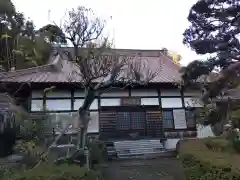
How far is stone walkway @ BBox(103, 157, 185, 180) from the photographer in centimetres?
999

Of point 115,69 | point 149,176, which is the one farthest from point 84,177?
point 115,69

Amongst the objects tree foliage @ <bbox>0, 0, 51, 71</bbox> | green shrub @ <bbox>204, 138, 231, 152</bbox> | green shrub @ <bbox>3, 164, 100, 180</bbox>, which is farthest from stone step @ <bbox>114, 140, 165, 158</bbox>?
tree foliage @ <bbox>0, 0, 51, 71</bbox>

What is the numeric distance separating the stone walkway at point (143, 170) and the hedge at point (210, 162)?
65cm

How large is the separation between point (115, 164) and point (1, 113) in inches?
296

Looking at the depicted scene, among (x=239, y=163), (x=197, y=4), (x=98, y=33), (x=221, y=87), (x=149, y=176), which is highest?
(x=197, y=4)

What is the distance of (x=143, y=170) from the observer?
10984 mm

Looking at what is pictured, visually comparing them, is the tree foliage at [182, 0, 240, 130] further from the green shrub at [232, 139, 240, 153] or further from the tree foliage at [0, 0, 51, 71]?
the tree foliage at [0, 0, 51, 71]

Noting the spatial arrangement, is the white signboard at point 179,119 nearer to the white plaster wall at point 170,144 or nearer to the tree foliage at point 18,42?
the white plaster wall at point 170,144

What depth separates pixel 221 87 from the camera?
11609 mm

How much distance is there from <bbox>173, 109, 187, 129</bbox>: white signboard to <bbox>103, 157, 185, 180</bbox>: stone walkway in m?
4.85

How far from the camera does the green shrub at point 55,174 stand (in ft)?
25.2

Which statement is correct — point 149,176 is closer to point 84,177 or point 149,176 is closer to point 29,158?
point 84,177

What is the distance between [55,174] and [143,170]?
4379 mm

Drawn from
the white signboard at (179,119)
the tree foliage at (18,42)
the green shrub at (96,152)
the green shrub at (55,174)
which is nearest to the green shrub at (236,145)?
the green shrub at (55,174)
